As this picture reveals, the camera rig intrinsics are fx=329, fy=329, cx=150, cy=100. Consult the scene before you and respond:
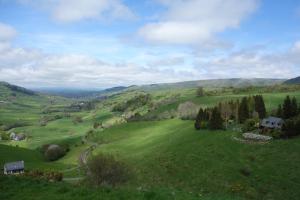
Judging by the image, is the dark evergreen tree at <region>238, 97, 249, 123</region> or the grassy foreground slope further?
the dark evergreen tree at <region>238, 97, 249, 123</region>

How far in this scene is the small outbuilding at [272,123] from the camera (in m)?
82.9

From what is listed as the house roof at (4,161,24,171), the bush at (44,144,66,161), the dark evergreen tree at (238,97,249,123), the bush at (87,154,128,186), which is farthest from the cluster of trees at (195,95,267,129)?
the bush at (44,144,66,161)

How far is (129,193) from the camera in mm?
18984

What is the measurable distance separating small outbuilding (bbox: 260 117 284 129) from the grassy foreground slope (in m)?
8.99

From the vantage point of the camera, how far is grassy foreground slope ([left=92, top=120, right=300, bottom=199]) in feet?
168

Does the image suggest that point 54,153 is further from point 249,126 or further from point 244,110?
point 249,126

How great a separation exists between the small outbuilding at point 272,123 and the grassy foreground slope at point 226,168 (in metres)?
8.99

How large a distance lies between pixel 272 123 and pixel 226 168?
30.3m

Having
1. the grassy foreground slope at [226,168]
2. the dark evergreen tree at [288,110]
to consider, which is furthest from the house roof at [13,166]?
the dark evergreen tree at [288,110]

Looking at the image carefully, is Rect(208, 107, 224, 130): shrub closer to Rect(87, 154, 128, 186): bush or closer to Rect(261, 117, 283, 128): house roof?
Rect(261, 117, 283, 128): house roof

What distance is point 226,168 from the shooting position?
6094 cm

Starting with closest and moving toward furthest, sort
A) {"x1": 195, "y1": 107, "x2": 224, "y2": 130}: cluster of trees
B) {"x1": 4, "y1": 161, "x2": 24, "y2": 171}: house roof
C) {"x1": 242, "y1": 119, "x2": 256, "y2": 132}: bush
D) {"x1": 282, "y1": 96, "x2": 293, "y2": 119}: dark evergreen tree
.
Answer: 1. {"x1": 242, "y1": 119, "x2": 256, "y2": 132}: bush
2. {"x1": 4, "y1": 161, "x2": 24, "y2": 171}: house roof
3. {"x1": 282, "y1": 96, "x2": 293, "y2": 119}: dark evergreen tree
4. {"x1": 195, "y1": 107, "x2": 224, "y2": 130}: cluster of trees

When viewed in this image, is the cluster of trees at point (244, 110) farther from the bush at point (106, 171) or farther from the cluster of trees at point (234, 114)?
the bush at point (106, 171)

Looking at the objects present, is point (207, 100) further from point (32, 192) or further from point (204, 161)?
point (32, 192)
